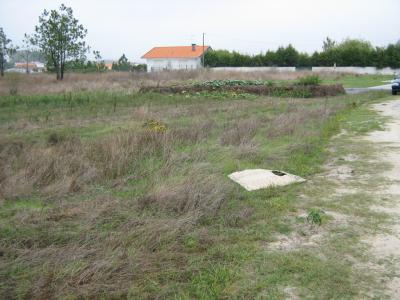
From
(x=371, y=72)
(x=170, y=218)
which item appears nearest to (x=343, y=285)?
(x=170, y=218)

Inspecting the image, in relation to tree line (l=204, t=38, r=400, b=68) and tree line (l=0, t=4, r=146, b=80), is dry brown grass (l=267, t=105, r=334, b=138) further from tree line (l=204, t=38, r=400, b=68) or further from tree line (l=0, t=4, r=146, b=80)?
tree line (l=204, t=38, r=400, b=68)

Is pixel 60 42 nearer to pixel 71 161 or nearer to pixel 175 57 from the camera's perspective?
pixel 71 161

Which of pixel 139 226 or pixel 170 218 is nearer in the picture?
pixel 139 226

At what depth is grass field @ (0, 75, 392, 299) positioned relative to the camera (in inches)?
130

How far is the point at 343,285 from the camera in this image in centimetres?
328

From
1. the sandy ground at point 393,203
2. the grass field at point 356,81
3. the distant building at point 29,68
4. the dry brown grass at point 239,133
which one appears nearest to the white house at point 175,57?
the distant building at point 29,68

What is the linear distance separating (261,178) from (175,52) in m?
67.7

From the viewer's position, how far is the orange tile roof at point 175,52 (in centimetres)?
6844

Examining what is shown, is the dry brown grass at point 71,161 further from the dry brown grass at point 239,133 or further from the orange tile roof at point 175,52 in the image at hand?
the orange tile roof at point 175,52

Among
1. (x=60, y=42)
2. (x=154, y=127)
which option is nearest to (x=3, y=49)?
(x=60, y=42)

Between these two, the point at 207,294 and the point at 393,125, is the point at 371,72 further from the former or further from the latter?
the point at 207,294

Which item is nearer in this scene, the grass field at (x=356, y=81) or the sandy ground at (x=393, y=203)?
the sandy ground at (x=393, y=203)

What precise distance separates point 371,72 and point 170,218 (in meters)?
53.4

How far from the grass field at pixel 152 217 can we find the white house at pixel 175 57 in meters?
59.1
